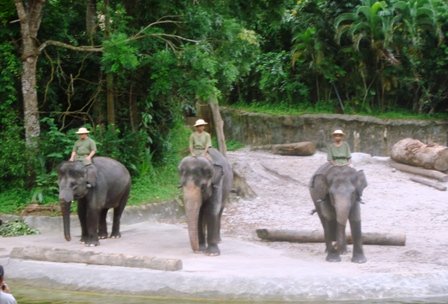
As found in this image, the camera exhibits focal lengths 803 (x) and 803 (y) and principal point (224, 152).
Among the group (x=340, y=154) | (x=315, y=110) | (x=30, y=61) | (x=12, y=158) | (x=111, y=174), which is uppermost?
(x=30, y=61)

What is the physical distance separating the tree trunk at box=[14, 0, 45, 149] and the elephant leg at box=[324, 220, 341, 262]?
7486 mm

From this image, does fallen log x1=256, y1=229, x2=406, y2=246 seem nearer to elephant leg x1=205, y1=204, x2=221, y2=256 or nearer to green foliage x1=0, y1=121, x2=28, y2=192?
elephant leg x1=205, y1=204, x2=221, y2=256

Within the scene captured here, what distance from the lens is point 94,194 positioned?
14242 millimetres

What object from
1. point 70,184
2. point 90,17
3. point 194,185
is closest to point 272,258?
point 194,185

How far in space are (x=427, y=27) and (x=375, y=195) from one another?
8665 millimetres

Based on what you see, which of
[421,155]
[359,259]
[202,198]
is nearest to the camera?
[359,259]

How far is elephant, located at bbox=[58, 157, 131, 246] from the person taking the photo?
45.8 feet

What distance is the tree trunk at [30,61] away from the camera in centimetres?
1722

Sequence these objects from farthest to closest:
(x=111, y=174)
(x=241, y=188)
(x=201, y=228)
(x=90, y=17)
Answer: (x=241, y=188), (x=90, y=17), (x=111, y=174), (x=201, y=228)

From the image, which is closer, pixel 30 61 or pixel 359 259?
pixel 359 259

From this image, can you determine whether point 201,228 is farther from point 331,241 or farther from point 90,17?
point 90,17

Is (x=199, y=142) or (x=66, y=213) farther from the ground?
(x=199, y=142)

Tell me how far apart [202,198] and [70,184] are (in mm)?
2430

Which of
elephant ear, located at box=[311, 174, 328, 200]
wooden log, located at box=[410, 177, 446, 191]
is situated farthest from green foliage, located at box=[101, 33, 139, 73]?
wooden log, located at box=[410, 177, 446, 191]
